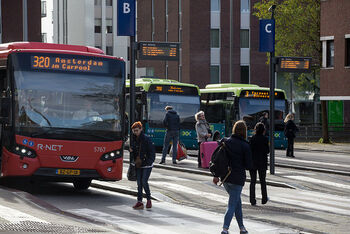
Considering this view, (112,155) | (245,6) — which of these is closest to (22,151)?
(112,155)

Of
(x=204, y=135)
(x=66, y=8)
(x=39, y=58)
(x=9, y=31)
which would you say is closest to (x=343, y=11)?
(x=9, y=31)

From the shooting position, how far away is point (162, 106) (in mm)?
31750

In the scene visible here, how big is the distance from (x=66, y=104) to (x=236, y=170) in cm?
553

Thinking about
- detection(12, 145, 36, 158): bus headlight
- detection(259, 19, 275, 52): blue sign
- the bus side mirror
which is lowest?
detection(12, 145, 36, 158): bus headlight

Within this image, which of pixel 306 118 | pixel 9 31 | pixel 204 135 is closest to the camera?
pixel 204 135

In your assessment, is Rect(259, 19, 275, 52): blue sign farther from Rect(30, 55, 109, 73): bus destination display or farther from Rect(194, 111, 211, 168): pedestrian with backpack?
Rect(30, 55, 109, 73): bus destination display

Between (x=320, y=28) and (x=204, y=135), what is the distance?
76.6 feet

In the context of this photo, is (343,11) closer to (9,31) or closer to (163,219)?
(9,31)

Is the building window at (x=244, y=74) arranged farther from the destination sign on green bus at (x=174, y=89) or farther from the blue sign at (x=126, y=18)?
the blue sign at (x=126, y=18)

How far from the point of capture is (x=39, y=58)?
16094mm

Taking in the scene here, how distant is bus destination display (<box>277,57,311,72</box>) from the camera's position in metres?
22.0

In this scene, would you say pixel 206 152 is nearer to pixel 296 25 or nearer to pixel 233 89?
pixel 233 89

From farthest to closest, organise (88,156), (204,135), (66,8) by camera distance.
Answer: (66,8)
(204,135)
(88,156)

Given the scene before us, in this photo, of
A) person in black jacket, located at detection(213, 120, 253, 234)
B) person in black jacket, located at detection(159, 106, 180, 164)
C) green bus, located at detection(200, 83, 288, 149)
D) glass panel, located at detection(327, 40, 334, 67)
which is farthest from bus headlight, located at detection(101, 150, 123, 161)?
glass panel, located at detection(327, 40, 334, 67)
